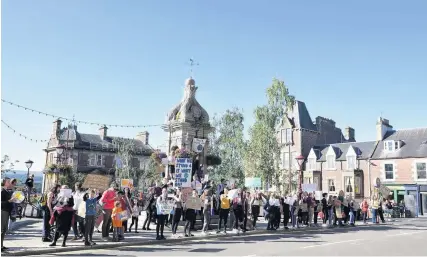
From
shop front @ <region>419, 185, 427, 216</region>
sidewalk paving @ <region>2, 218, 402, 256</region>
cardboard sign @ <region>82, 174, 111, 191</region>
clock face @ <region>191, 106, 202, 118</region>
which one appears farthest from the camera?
shop front @ <region>419, 185, 427, 216</region>

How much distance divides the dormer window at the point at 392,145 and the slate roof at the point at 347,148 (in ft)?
4.78

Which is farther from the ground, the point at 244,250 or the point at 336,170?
the point at 336,170

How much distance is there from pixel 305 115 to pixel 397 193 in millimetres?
15333

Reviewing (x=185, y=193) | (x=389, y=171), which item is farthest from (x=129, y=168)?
(x=185, y=193)

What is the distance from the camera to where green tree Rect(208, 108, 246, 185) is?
1635 inches

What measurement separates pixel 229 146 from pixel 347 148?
15429 millimetres

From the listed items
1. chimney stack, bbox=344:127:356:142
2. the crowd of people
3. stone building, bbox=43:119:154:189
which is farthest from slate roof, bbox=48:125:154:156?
the crowd of people

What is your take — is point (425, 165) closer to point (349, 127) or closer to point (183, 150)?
point (349, 127)

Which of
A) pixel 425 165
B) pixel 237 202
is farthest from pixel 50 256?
pixel 425 165

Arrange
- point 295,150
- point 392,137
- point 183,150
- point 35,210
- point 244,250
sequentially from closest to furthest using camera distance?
point 244,250
point 183,150
point 35,210
point 392,137
point 295,150

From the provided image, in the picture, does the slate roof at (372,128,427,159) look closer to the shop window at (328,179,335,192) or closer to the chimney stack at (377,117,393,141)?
the chimney stack at (377,117,393,141)

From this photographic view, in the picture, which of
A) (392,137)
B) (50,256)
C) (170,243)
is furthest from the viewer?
(392,137)

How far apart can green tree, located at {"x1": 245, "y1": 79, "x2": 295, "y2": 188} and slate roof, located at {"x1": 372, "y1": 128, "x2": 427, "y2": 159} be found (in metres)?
13.0

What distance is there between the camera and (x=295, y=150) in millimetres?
49344
